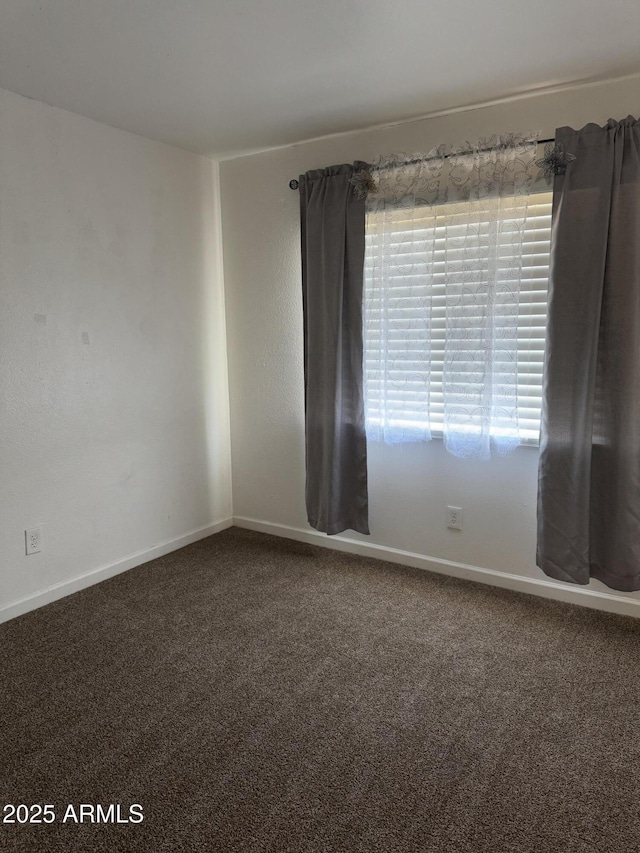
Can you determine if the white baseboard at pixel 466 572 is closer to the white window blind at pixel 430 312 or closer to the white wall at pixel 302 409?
the white wall at pixel 302 409

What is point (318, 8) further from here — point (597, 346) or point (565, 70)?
point (597, 346)

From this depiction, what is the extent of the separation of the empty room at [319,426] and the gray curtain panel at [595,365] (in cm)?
1

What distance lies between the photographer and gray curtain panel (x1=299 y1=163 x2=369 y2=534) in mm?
3135

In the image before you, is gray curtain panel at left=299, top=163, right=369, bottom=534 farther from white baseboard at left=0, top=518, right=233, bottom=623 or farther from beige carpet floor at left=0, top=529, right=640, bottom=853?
white baseboard at left=0, top=518, right=233, bottom=623

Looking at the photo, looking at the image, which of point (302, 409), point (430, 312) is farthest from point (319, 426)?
point (430, 312)

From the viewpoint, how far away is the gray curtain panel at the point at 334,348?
10.3 ft

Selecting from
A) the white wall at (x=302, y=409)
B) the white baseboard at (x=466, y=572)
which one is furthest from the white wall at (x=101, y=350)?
the white baseboard at (x=466, y=572)

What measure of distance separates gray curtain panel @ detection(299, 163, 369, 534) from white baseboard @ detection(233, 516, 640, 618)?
0.20m

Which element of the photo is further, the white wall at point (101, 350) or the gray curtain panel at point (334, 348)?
the gray curtain panel at point (334, 348)

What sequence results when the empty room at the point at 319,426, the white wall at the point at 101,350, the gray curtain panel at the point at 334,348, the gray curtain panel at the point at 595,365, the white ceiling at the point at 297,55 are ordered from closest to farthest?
the empty room at the point at 319,426 < the white ceiling at the point at 297,55 < the gray curtain panel at the point at 595,365 < the white wall at the point at 101,350 < the gray curtain panel at the point at 334,348

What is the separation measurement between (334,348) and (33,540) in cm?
177

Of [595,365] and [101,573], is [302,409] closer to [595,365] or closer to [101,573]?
[101,573]

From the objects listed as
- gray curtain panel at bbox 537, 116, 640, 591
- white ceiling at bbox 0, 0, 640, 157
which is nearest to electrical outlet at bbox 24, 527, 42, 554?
white ceiling at bbox 0, 0, 640, 157

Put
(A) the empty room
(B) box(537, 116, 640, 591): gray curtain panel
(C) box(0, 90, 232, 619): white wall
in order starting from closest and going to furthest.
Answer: (A) the empty room < (B) box(537, 116, 640, 591): gray curtain panel < (C) box(0, 90, 232, 619): white wall
